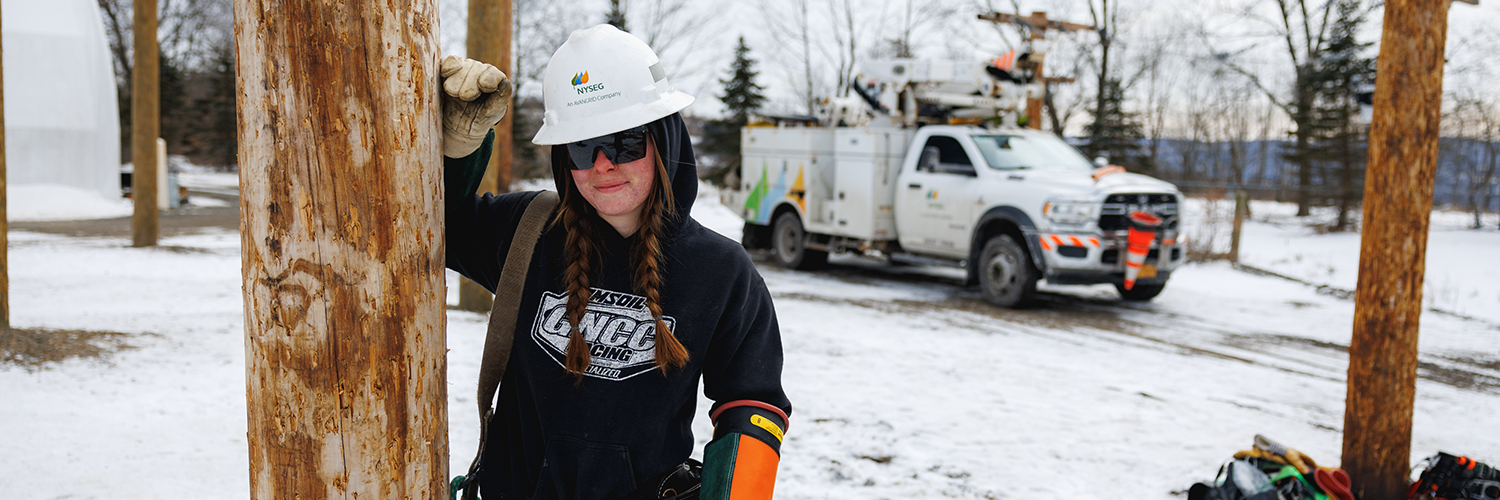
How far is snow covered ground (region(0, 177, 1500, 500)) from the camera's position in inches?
160

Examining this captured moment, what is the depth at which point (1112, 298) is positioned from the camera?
10336 mm

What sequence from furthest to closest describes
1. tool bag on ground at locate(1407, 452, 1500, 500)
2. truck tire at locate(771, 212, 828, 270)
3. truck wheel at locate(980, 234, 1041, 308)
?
truck tire at locate(771, 212, 828, 270) → truck wheel at locate(980, 234, 1041, 308) → tool bag on ground at locate(1407, 452, 1500, 500)

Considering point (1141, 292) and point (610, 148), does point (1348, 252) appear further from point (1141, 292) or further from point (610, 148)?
point (610, 148)

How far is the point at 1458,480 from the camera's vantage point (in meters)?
3.76

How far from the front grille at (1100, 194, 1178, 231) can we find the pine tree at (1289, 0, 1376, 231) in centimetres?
1355

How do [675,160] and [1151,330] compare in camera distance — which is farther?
[1151,330]

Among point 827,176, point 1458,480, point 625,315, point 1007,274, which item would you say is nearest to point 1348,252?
point 827,176

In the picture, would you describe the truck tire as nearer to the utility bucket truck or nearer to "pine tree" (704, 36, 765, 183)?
the utility bucket truck

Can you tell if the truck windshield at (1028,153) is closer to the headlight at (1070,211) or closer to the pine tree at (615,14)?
the headlight at (1070,211)

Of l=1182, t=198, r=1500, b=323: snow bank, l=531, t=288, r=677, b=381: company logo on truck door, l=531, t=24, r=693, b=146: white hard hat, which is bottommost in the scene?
l=1182, t=198, r=1500, b=323: snow bank

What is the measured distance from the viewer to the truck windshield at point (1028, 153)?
9750 millimetres

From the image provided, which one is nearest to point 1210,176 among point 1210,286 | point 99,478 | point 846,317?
point 1210,286

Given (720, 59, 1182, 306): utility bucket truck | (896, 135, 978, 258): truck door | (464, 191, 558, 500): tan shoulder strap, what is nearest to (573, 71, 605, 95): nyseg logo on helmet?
(464, 191, 558, 500): tan shoulder strap

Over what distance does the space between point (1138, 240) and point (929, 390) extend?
13.3ft
